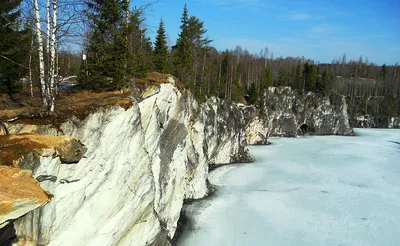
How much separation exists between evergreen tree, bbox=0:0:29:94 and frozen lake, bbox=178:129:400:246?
38.2ft

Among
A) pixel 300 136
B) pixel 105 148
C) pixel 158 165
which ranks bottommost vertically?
pixel 300 136

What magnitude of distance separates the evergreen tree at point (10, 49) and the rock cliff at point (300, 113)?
126 feet

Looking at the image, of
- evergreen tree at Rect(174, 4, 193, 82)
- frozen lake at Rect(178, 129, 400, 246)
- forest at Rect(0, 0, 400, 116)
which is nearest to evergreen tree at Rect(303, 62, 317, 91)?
forest at Rect(0, 0, 400, 116)

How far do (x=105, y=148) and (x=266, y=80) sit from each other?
50281 millimetres

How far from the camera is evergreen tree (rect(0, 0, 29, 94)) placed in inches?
477

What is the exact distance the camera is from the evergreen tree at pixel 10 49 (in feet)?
39.8

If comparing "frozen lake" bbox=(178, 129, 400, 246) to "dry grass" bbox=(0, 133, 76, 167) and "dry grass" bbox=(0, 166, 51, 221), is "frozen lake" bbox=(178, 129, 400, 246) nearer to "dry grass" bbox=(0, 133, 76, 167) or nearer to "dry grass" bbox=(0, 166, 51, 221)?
"dry grass" bbox=(0, 133, 76, 167)

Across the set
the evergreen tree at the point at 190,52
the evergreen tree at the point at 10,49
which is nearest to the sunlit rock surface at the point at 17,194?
the evergreen tree at the point at 10,49

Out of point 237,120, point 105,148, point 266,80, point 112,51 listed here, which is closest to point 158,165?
point 105,148

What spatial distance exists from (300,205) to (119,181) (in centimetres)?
1432

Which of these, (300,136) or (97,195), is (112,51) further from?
(300,136)

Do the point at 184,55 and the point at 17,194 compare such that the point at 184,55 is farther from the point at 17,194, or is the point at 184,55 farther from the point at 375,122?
the point at 375,122

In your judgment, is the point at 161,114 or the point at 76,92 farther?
the point at 161,114

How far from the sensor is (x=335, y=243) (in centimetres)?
1473
